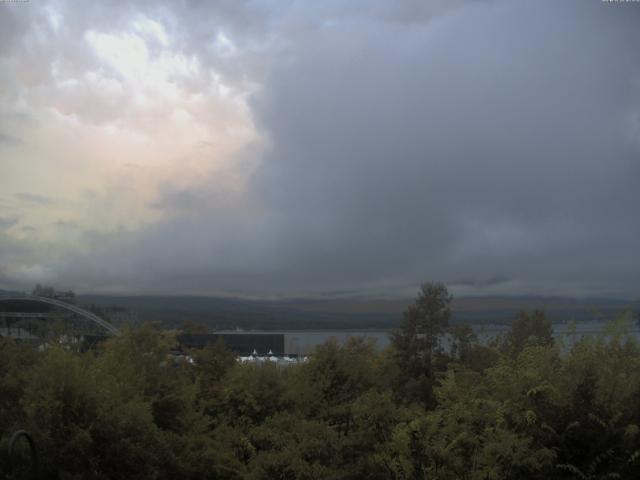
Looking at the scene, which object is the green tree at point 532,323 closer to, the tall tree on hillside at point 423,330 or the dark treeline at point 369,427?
the tall tree on hillside at point 423,330

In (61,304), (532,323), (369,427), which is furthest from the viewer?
(61,304)

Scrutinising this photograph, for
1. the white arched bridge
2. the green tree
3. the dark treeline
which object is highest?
the white arched bridge

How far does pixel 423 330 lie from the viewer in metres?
37.2

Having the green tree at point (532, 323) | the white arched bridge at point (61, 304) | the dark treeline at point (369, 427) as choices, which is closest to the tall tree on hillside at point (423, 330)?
the green tree at point (532, 323)

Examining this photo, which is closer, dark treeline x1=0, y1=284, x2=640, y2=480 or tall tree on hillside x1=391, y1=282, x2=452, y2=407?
dark treeline x1=0, y1=284, x2=640, y2=480

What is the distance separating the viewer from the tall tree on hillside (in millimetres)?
36284

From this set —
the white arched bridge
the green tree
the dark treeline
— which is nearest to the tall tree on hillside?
the green tree

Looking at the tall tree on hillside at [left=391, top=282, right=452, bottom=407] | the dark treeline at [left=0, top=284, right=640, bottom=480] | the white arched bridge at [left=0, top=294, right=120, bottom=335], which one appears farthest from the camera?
the white arched bridge at [left=0, top=294, right=120, bottom=335]

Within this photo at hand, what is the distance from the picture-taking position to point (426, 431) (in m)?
11.5

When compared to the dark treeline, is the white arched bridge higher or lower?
higher

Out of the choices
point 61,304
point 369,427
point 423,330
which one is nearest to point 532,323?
point 423,330

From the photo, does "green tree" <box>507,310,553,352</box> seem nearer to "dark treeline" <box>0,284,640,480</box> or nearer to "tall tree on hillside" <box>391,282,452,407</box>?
"tall tree on hillside" <box>391,282,452,407</box>

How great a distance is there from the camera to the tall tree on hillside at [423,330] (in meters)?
36.3

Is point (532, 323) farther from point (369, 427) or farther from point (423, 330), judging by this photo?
point (369, 427)
